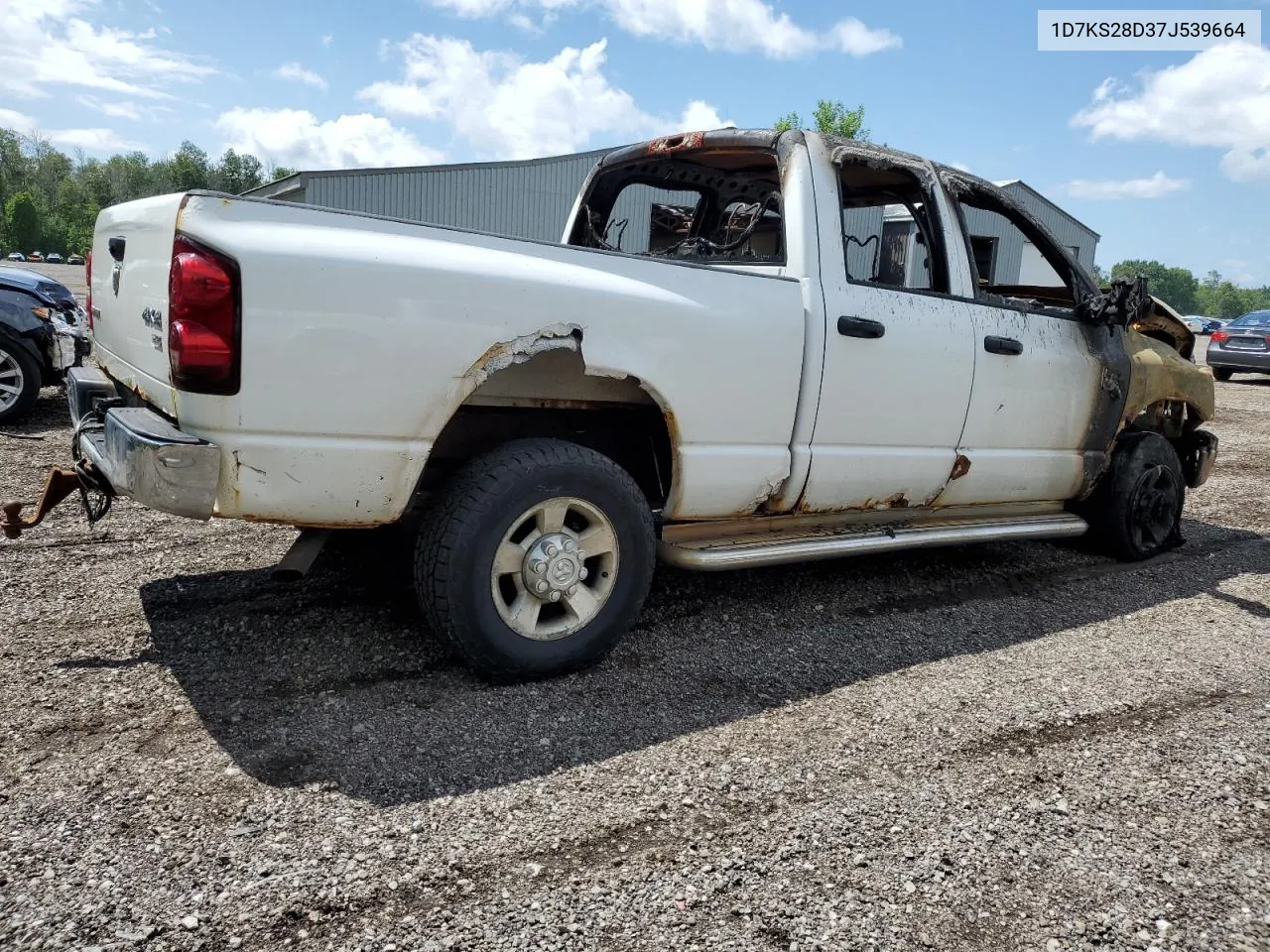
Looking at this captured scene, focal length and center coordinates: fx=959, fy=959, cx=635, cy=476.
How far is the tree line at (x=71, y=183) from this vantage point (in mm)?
95250

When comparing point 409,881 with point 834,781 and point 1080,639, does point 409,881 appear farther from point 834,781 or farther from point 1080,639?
point 1080,639

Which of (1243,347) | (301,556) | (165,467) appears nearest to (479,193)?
(1243,347)

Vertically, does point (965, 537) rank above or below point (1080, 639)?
above

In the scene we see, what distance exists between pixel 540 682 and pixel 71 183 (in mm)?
131780

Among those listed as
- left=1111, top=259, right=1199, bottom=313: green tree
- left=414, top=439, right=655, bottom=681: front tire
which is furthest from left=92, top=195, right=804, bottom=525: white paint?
left=1111, top=259, right=1199, bottom=313: green tree

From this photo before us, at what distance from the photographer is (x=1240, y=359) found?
60.4 feet

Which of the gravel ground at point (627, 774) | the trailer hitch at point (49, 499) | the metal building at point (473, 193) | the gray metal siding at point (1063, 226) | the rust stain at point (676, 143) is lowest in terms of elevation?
the gravel ground at point (627, 774)

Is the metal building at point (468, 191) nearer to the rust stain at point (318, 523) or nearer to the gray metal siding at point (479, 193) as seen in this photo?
the gray metal siding at point (479, 193)

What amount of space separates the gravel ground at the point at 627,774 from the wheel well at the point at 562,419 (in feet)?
2.19

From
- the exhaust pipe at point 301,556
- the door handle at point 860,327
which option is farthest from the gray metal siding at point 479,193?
the exhaust pipe at point 301,556

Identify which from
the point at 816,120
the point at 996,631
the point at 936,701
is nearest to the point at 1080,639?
the point at 996,631

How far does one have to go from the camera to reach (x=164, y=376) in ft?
9.68

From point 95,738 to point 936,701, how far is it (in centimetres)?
276

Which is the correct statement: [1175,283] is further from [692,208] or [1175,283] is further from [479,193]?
[692,208]
